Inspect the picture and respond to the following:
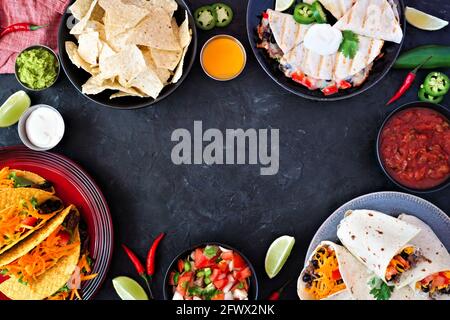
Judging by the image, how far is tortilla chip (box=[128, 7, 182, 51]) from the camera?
3.61m

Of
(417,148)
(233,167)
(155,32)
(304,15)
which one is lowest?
(233,167)

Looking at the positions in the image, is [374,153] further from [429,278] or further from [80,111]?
[80,111]

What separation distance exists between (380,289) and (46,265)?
2.16 m

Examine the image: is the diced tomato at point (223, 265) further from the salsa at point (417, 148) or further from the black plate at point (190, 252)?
the salsa at point (417, 148)

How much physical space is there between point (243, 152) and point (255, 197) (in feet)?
1.08

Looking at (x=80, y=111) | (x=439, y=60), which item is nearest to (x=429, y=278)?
(x=439, y=60)

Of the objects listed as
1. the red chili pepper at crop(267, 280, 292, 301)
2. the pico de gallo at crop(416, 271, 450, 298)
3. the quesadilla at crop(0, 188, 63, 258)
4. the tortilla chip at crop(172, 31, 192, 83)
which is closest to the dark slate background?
the red chili pepper at crop(267, 280, 292, 301)

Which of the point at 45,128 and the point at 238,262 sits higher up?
the point at 45,128

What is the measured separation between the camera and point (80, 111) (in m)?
4.03

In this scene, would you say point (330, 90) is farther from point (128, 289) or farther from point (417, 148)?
point (128, 289)

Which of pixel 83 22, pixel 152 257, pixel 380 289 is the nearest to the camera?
pixel 380 289

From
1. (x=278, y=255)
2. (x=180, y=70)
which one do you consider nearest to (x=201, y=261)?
(x=278, y=255)

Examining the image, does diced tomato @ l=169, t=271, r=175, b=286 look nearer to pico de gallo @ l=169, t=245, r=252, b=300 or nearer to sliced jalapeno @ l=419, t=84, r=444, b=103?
pico de gallo @ l=169, t=245, r=252, b=300

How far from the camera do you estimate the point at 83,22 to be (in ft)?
12.1
